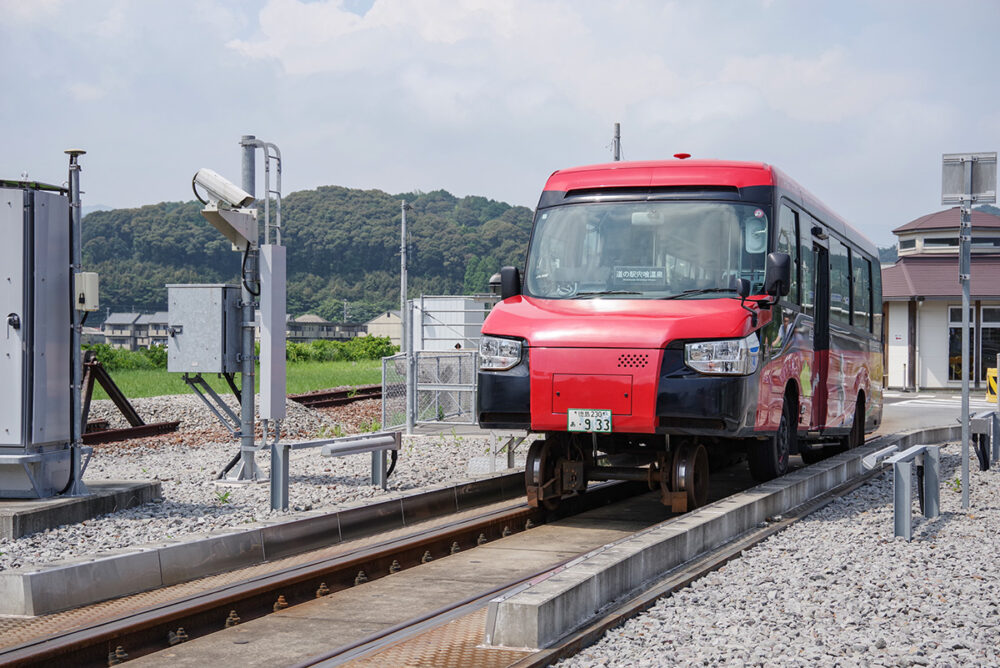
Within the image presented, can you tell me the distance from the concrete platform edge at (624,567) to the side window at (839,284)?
3.47m

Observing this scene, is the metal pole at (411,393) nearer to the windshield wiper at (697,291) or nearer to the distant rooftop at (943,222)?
the windshield wiper at (697,291)

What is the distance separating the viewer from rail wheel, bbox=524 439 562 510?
34.3ft

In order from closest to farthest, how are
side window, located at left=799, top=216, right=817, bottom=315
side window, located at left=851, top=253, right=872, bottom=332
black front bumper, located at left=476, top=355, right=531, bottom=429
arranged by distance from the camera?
black front bumper, located at left=476, top=355, right=531, bottom=429 → side window, located at left=799, top=216, right=817, bottom=315 → side window, located at left=851, top=253, right=872, bottom=332

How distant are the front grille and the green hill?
10193cm

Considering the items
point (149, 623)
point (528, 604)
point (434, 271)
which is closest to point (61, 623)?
point (149, 623)

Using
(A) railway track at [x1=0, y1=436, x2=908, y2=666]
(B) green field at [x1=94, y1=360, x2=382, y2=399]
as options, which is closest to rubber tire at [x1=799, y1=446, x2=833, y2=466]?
(A) railway track at [x1=0, y1=436, x2=908, y2=666]

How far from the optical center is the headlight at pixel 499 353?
384 inches

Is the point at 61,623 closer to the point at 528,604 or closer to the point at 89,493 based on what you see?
the point at 528,604

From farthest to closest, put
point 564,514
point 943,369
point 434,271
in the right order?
point 434,271, point 943,369, point 564,514

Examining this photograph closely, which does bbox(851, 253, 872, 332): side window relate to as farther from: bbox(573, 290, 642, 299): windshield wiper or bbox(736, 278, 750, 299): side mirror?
bbox(573, 290, 642, 299): windshield wiper

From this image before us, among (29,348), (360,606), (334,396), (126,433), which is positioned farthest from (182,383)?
(360,606)

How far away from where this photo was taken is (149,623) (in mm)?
6293

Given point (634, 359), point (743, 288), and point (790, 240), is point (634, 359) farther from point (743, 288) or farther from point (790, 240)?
point (790, 240)

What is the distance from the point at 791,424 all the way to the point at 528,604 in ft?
23.3
